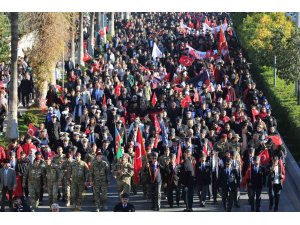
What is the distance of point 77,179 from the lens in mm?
20969

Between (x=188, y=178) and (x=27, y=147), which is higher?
(x=27, y=147)

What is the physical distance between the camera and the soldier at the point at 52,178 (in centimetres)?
2112

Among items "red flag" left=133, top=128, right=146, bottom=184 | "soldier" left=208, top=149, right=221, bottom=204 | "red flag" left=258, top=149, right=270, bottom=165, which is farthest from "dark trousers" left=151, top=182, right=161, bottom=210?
"red flag" left=258, top=149, right=270, bottom=165

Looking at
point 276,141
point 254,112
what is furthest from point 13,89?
point 276,141

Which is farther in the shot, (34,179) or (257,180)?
(34,179)

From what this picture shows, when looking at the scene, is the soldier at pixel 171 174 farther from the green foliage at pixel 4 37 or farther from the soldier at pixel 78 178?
the green foliage at pixel 4 37

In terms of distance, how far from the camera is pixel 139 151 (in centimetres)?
2191

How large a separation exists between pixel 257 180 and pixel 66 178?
12.8ft

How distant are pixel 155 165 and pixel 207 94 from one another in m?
7.56

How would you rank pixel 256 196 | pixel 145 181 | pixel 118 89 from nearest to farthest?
pixel 256 196 < pixel 145 181 < pixel 118 89

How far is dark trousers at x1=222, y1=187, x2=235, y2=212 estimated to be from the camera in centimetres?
2102

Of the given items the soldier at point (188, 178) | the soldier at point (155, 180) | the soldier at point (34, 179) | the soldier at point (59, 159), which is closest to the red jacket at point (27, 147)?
the soldier at point (34, 179)

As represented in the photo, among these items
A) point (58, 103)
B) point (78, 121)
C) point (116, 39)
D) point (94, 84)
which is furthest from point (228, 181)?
point (116, 39)

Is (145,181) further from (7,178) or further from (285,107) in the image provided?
(285,107)
